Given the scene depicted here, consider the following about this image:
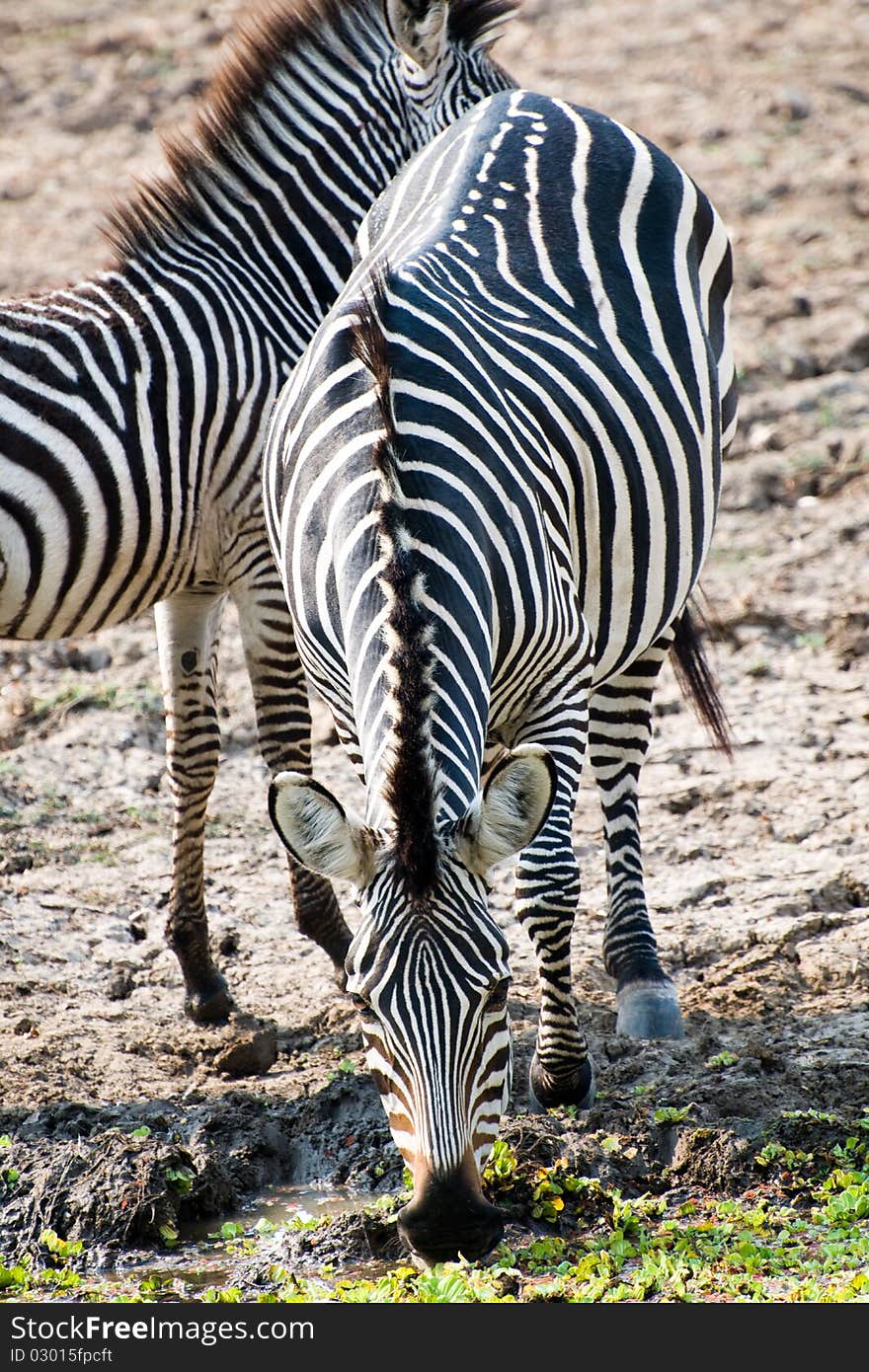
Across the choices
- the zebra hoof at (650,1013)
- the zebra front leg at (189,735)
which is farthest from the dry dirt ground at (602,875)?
the zebra front leg at (189,735)

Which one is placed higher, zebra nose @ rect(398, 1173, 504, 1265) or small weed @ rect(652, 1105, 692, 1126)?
small weed @ rect(652, 1105, 692, 1126)

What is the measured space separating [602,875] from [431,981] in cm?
355

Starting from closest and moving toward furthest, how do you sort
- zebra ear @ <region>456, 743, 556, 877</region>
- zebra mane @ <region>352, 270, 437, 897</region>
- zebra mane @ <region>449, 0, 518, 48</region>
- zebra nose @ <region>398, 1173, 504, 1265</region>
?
zebra nose @ <region>398, 1173, 504, 1265</region>
zebra mane @ <region>352, 270, 437, 897</region>
zebra ear @ <region>456, 743, 556, 877</region>
zebra mane @ <region>449, 0, 518, 48</region>

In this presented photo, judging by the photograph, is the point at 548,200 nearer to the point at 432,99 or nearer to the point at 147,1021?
the point at 432,99

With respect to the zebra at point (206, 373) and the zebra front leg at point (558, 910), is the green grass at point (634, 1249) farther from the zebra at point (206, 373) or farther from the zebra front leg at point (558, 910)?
the zebra at point (206, 373)

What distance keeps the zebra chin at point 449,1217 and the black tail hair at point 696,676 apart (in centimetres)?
357

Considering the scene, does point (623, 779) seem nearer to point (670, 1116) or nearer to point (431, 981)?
point (670, 1116)

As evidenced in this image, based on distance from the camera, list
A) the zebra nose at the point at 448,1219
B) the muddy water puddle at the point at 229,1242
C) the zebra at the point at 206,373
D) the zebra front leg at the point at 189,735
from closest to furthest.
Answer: the zebra nose at the point at 448,1219 < the muddy water puddle at the point at 229,1242 < the zebra at the point at 206,373 < the zebra front leg at the point at 189,735

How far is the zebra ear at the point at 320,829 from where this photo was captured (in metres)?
3.64

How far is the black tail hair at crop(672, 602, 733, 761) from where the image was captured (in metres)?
6.72

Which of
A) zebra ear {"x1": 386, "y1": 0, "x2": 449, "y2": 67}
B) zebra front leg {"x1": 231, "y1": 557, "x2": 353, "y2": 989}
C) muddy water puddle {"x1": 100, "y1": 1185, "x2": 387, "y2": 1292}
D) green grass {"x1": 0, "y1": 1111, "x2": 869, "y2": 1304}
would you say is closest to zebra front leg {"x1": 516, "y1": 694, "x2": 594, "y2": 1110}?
green grass {"x1": 0, "y1": 1111, "x2": 869, "y2": 1304}

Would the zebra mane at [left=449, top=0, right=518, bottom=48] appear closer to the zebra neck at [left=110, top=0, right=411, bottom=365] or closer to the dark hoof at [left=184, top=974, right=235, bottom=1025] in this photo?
the zebra neck at [left=110, top=0, right=411, bottom=365]

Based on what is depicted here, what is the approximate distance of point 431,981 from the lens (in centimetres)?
351

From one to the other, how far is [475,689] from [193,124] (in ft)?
11.4
